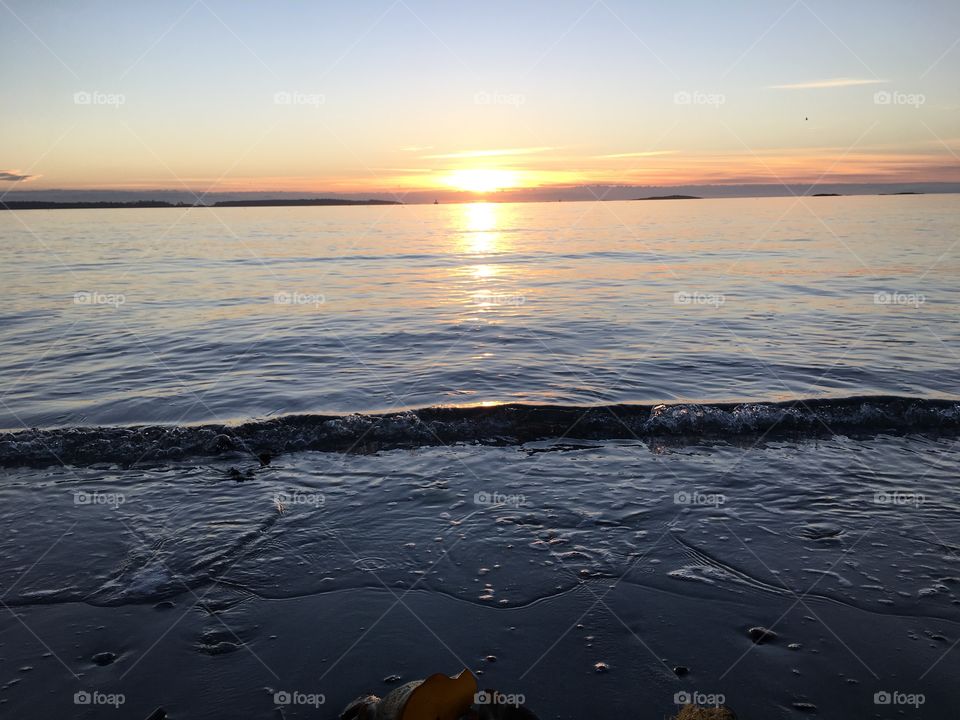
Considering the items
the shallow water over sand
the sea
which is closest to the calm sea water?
the sea

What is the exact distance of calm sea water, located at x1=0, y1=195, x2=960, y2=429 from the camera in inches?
540

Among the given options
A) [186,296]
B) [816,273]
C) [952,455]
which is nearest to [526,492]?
[952,455]

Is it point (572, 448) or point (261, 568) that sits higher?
point (572, 448)

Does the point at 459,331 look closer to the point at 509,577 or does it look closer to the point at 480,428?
the point at 480,428

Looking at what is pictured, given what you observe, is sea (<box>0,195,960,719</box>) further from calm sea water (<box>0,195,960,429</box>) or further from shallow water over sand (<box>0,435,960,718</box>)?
calm sea water (<box>0,195,960,429</box>)

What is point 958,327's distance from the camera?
19250 mm

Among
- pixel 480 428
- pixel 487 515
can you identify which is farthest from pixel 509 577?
pixel 480 428

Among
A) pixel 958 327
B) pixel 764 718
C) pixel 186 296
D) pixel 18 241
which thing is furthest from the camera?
pixel 18 241

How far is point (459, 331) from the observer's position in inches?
→ 809

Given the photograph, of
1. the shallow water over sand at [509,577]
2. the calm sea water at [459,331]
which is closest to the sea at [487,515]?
the shallow water over sand at [509,577]

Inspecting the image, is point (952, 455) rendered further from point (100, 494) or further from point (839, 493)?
point (100, 494)

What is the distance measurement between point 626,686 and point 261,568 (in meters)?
3.74

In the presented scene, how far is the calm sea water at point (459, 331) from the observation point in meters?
13.7

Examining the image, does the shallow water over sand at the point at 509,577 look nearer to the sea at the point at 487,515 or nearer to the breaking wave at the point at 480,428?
the sea at the point at 487,515
